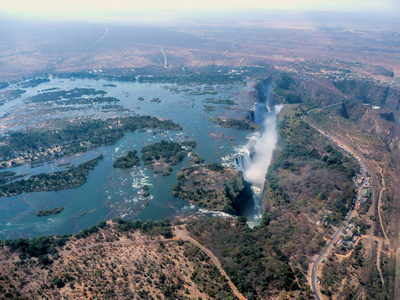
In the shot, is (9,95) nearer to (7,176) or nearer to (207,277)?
(7,176)

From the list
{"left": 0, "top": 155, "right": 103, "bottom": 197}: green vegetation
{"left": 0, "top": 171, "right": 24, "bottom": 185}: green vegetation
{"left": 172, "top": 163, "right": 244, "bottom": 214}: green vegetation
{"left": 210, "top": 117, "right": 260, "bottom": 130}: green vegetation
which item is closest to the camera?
{"left": 172, "top": 163, "right": 244, "bottom": 214}: green vegetation

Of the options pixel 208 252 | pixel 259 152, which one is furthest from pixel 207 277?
pixel 259 152

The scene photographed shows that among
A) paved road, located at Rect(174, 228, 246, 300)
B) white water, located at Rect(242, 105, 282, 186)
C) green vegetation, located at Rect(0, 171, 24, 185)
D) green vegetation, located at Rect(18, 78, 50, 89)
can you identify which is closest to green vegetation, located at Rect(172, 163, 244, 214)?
white water, located at Rect(242, 105, 282, 186)

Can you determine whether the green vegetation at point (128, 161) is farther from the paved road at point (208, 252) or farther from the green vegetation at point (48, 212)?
the paved road at point (208, 252)

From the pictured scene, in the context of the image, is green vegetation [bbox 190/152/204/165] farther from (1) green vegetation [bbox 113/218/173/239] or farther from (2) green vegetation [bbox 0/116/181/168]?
(1) green vegetation [bbox 113/218/173/239]

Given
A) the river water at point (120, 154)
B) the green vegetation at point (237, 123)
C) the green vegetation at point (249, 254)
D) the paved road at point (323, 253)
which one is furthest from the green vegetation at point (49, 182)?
the paved road at point (323, 253)


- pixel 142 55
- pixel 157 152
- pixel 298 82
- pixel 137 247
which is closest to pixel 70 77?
pixel 142 55
